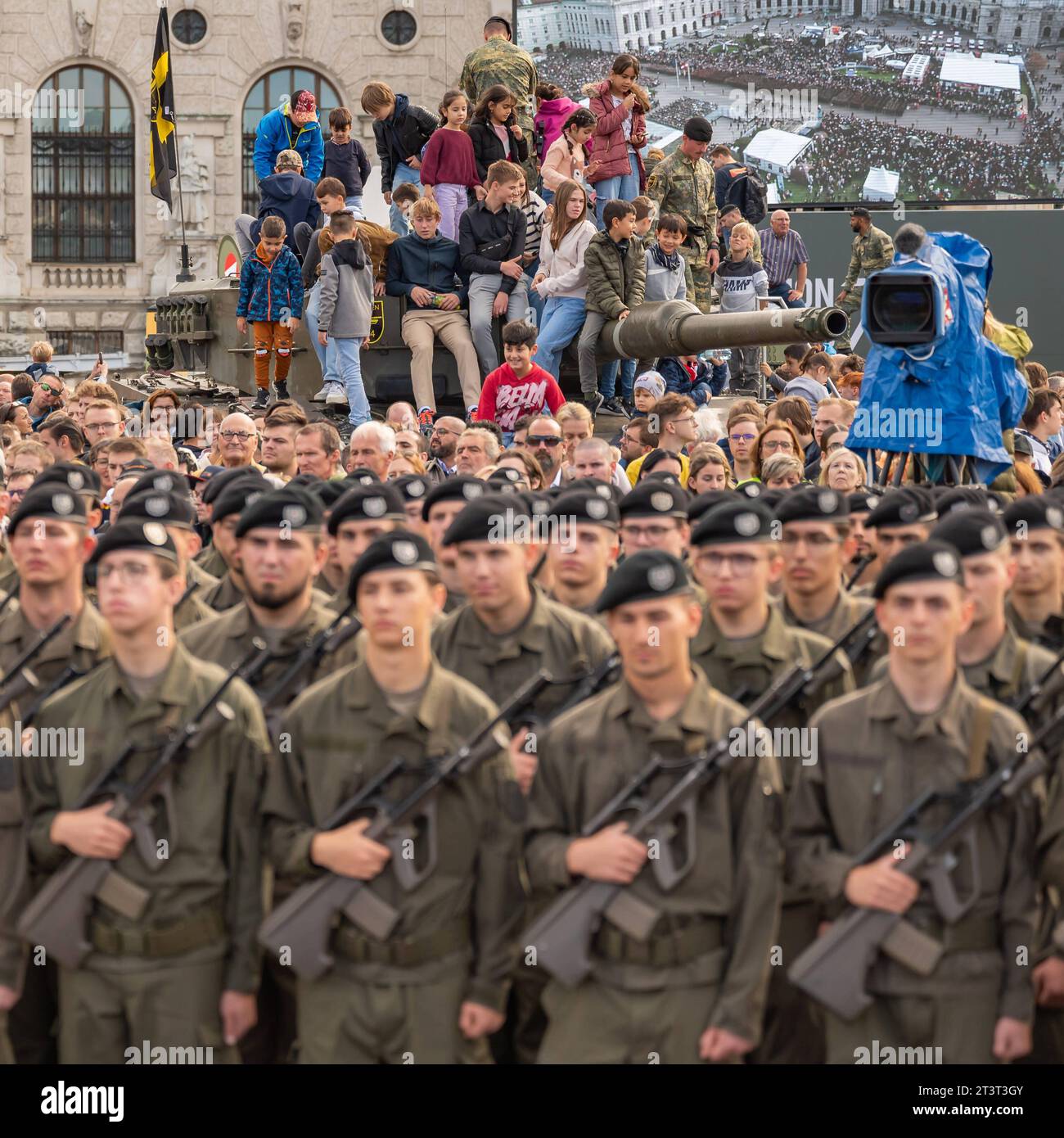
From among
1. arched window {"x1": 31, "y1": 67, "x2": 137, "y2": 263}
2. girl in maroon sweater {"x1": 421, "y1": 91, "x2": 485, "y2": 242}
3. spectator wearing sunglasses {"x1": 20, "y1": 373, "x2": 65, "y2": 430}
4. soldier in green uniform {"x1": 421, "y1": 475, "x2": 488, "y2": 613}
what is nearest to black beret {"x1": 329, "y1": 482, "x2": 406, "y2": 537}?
soldier in green uniform {"x1": 421, "y1": 475, "x2": 488, "y2": 613}

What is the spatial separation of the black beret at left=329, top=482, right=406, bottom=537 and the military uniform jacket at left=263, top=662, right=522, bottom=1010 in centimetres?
152

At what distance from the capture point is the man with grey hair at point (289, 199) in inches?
680

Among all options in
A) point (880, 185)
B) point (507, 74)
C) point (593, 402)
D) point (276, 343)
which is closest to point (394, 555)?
point (593, 402)

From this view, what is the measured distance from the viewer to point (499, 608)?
7258 mm

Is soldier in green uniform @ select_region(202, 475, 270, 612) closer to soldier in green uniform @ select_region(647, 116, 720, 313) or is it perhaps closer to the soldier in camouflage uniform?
soldier in green uniform @ select_region(647, 116, 720, 313)

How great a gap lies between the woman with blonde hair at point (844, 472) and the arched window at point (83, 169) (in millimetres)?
27918

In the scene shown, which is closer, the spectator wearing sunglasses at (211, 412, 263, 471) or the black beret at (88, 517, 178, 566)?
the black beret at (88, 517, 178, 566)

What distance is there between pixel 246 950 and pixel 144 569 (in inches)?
45.9

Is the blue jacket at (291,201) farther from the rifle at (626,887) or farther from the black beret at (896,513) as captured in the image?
the rifle at (626,887)

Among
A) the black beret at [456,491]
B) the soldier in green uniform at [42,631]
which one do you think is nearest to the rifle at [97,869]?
the soldier in green uniform at [42,631]

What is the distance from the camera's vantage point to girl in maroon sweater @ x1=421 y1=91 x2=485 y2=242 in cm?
1648

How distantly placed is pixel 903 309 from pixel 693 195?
6.93m

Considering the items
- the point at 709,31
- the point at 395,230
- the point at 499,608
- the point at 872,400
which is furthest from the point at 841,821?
the point at 709,31

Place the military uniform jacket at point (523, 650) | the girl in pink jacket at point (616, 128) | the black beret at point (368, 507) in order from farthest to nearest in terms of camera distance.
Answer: the girl in pink jacket at point (616, 128), the black beret at point (368, 507), the military uniform jacket at point (523, 650)
